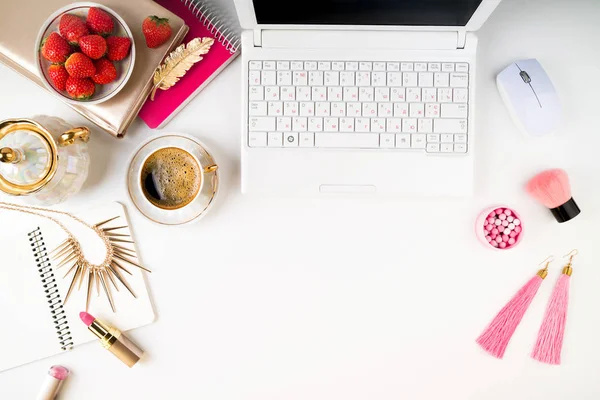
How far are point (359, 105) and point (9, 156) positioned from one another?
543 millimetres

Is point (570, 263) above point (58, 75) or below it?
below

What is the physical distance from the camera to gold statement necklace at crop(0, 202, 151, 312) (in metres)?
0.87

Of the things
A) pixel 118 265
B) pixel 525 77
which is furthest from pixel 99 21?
pixel 525 77

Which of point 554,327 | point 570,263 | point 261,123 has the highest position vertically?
point 261,123

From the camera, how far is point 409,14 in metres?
0.74

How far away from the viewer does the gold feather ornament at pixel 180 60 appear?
0.82m

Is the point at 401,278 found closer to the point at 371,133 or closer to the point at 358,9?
the point at 371,133

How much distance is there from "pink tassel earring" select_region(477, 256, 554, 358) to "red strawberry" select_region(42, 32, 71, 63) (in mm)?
822

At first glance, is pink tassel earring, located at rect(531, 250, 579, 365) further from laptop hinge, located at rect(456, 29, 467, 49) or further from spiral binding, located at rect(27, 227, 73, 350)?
spiral binding, located at rect(27, 227, 73, 350)

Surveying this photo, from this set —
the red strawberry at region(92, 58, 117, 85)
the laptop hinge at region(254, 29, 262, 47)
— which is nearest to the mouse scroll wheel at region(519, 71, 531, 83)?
the laptop hinge at region(254, 29, 262, 47)

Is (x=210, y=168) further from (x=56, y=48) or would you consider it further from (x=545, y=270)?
(x=545, y=270)

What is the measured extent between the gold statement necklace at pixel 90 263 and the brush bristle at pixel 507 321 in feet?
1.99

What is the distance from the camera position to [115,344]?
0.85m

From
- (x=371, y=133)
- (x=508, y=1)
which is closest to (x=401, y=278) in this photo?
(x=371, y=133)
